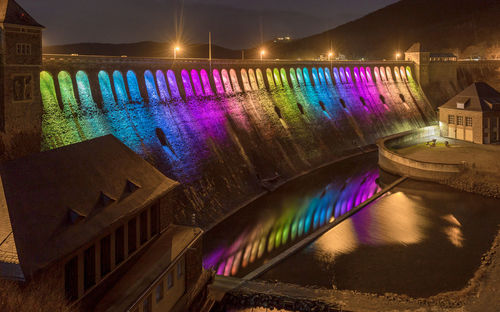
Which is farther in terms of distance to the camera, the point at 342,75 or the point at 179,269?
the point at 342,75

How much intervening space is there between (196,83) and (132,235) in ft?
74.4

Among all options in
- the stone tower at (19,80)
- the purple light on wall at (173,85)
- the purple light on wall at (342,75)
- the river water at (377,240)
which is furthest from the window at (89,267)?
the purple light on wall at (342,75)

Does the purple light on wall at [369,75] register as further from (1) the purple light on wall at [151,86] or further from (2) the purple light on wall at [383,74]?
(1) the purple light on wall at [151,86]

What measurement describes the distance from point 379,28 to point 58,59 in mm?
140477

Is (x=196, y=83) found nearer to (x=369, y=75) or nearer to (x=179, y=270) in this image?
(x=179, y=270)

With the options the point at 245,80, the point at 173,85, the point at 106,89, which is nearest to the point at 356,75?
the point at 245,80

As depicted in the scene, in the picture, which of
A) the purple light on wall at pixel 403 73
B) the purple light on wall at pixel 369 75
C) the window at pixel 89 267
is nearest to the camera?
the window at pixel 89 267

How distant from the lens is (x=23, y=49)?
2044 centimetres

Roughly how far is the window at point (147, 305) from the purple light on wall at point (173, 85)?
72.1 ft

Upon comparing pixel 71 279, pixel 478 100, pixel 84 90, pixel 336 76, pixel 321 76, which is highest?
pixel 336 76

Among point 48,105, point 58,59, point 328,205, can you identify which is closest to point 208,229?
point 328,205

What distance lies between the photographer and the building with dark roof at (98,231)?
34.2 ft

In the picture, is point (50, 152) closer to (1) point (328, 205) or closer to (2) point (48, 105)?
(2) point (48, 105)

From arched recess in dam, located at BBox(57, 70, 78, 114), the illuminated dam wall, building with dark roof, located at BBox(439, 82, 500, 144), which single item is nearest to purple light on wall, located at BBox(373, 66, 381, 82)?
the illuminated dam wall
